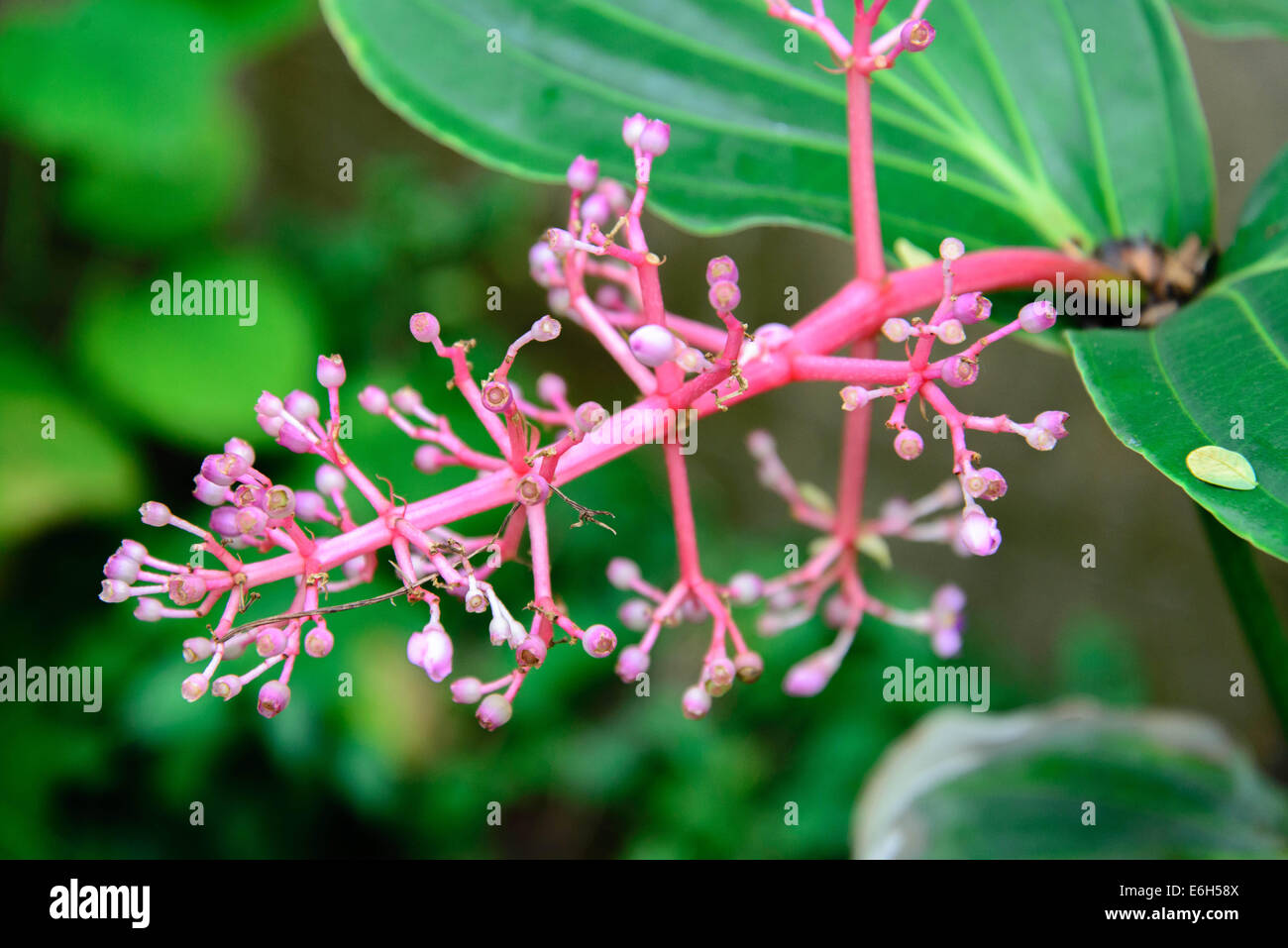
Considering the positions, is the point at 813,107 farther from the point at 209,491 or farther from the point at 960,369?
the point at 209,491

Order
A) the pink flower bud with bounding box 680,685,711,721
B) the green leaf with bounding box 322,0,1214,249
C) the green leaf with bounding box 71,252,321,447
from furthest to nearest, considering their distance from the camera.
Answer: the green leaf with bounding box 71,252,321,447, the green leaf with bounding box 322,0,1214,249, the pink flower bud with bounding box 680,685,711,721

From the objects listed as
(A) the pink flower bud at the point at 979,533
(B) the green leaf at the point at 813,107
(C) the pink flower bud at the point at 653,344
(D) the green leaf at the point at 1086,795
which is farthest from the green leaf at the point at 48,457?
(A) the pink flower bud at the point at 979,533

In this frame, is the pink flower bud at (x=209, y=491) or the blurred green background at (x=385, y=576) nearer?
the pink flower bud at (x=209, y=491)

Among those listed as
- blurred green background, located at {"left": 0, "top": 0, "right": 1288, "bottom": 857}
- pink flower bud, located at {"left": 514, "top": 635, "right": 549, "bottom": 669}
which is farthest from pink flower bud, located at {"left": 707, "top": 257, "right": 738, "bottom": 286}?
blurred green background, located at {"left": 0, "top": 0, "right": 1288, "bottom": 857}

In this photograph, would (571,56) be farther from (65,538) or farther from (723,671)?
(65,538)

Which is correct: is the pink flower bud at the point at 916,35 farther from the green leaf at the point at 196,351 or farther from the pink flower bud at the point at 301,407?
the green leaf at the point at 196,351

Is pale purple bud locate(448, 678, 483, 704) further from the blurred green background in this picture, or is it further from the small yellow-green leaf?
the blurred green background
